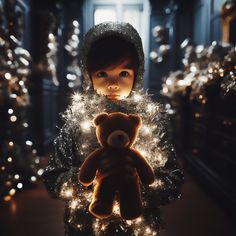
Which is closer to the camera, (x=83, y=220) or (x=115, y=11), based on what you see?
(x=83, y=220)

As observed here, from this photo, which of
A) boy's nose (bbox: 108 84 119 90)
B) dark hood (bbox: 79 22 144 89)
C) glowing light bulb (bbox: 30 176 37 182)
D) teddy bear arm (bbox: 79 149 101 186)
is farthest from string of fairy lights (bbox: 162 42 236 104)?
glowing light bulb (bbox: 30 176 37 182)

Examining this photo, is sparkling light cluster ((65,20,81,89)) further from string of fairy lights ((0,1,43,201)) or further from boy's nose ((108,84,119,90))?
boy's nose ((108,84,119,90))

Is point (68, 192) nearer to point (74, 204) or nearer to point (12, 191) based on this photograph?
point (74, 204)

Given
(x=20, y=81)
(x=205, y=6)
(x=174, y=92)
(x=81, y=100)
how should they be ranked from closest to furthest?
(x=81, y=100)
(x=20, y=81)
(x=174, y=92)
(x=205, y=6)

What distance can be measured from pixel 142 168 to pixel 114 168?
9 centimetres

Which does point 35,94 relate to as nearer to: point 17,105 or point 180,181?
point 17,105

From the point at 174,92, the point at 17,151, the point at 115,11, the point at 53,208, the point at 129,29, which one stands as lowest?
the point at 53,208

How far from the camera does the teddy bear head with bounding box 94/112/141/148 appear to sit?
→ 0.85m

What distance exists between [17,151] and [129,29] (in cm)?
237

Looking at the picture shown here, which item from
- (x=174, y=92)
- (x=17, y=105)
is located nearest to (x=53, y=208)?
(x=17, y=105)

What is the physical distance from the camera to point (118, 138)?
0.85 m

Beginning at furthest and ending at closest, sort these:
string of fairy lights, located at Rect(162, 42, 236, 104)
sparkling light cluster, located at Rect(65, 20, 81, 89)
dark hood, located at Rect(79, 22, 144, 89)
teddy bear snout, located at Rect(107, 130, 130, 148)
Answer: sparkling light cluster, located at Rect(65, 20, 81, 89), string of fairy lights, located at Rect(162, 42, 236, 104), dark hood, located at Rect(79, 22, 144, 89), teddy bear snout, located at Rect(107, 130, 130, 148)

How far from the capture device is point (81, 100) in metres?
1.13

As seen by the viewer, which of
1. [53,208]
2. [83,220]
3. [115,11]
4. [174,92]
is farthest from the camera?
[115,11]
